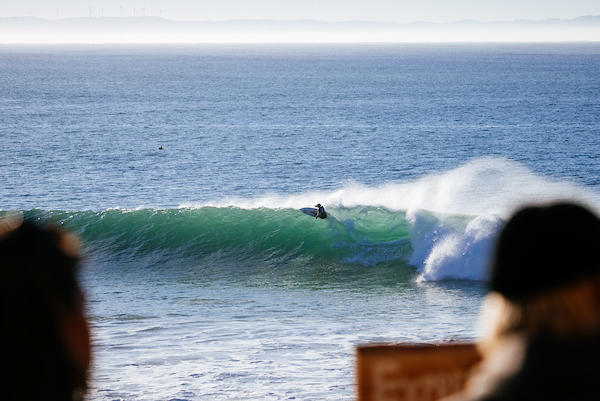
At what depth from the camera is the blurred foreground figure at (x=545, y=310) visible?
1182 millimetres

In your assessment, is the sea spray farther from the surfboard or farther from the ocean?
the surfboard

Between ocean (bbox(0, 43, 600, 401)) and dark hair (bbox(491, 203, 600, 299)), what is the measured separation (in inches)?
4.9

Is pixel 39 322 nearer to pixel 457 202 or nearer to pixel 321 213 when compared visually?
pixel 321 213

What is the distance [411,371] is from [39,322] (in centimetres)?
107

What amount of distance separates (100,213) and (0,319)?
25.2m

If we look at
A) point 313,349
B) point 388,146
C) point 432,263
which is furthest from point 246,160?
point 313,349

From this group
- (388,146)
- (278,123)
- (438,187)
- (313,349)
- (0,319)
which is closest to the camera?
(0,319)

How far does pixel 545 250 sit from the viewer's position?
1.27 m

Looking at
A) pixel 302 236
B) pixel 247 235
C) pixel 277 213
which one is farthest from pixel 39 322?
pixel 277 213

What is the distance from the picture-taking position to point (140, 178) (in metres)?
44.1

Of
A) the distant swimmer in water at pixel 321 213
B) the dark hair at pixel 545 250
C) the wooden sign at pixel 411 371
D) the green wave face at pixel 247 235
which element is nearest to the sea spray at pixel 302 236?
the green wave face at pixel 247 235

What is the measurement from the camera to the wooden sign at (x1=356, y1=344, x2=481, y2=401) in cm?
203

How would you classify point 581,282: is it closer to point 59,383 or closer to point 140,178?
point 59,383

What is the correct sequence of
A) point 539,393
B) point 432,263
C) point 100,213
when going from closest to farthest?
1. point 539,393
2. point 432,263
3. point 100,213
